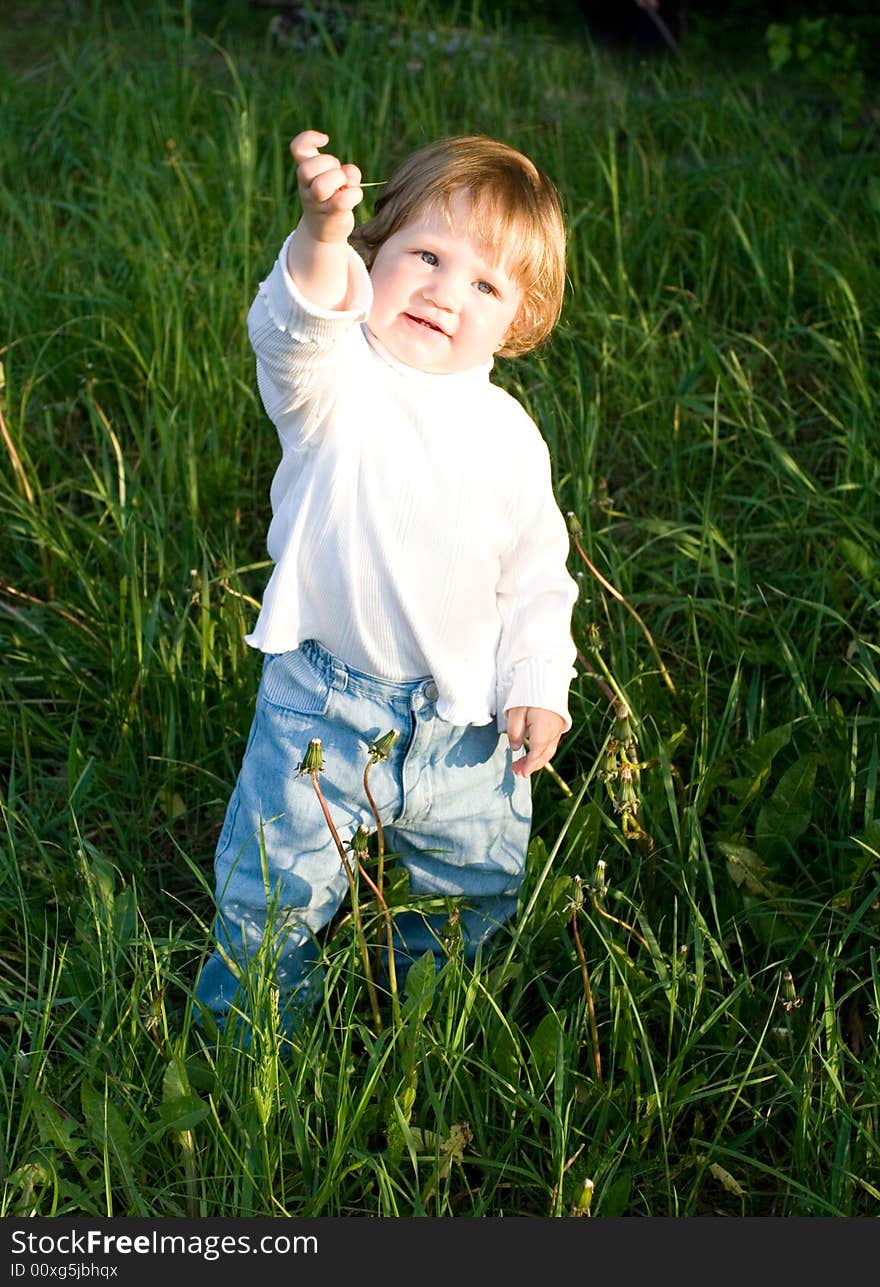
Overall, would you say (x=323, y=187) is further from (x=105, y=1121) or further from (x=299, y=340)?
(x=105, y=1121)

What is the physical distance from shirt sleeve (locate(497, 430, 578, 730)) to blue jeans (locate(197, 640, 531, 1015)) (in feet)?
0.36

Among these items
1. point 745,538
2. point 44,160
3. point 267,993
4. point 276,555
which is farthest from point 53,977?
point 44,160

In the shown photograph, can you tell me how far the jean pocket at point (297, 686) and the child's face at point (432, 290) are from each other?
1.30 feet

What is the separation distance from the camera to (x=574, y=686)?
2.35 m

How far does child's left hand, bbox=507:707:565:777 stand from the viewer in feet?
5.95

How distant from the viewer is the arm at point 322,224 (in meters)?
1.46

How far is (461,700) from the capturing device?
1801 mm

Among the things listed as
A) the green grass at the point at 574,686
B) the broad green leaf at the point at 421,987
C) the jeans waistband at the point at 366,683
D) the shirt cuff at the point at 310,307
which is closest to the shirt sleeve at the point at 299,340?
the shirt cuff at the point at 310,307

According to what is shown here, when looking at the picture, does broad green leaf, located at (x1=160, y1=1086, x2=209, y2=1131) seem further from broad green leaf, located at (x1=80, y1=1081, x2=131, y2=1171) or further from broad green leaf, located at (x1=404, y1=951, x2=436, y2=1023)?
broad green leaf, located at (x1=404, y1=951, x2=436, y2=1023)

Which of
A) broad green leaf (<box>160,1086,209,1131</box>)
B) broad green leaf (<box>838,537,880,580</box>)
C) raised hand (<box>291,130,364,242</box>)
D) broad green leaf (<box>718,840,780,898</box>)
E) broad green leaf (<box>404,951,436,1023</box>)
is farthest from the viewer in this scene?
broad green leaf (<box>838,537,880,580</box>)

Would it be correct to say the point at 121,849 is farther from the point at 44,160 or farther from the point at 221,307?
the point at 44,160

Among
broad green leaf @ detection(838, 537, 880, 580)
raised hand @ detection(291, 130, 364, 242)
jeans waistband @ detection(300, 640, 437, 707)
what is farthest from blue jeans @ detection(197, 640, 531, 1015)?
broad green leaf @ detection(838, 537, 880, 580)

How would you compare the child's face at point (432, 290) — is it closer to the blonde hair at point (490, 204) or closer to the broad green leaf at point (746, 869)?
the blonde hair at point (490, 204)

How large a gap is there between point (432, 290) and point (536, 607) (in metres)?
0.42
